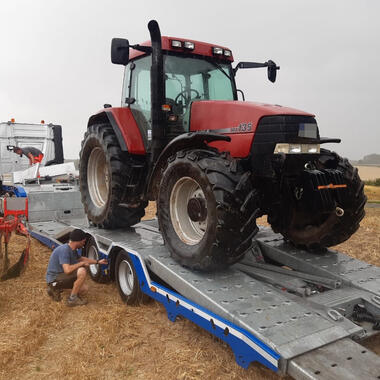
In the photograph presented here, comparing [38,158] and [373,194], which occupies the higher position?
[38,158]

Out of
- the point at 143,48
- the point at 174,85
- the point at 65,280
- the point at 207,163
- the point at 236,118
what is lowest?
the point at 65,280

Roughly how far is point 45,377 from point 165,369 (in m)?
0.92

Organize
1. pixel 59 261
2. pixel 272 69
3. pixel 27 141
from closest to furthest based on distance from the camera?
pixel 59 261, pixel 272 69, pixel 27 141

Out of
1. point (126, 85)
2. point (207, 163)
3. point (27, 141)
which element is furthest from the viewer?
point (27, 141)

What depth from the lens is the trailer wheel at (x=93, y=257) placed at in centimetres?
506

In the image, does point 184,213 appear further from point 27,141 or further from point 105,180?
point 27,141

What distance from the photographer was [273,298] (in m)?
3.24

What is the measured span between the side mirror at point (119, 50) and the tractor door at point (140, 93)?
2.38 ft

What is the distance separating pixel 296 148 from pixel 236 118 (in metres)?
0.62

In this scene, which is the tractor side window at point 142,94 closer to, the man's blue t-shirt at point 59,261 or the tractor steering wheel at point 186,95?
the tractor steering wheel at point 186,95

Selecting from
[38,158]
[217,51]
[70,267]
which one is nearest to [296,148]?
[217,51]

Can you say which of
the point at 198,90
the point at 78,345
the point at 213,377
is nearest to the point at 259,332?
the point at 213,377

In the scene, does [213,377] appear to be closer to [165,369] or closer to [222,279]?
Result: [165,369]

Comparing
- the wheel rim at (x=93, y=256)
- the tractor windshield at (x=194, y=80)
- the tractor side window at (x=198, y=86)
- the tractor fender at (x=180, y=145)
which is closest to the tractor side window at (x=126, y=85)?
the tractor windshield at (x=194, y=80)
